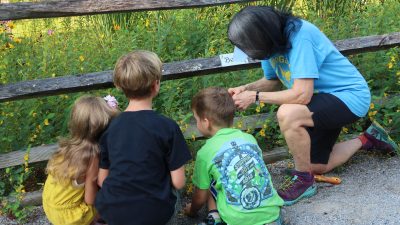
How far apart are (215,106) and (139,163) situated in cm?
59

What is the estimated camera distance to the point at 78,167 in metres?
3.06

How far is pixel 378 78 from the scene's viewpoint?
4965mm

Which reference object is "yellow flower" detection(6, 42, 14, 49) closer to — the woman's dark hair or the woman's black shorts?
the woman's dark hair

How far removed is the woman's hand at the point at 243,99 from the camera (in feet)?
11.5

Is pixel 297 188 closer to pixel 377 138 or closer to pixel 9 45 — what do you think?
pixel 377 138

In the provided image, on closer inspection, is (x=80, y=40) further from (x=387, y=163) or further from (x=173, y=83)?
(x=387, y=163)

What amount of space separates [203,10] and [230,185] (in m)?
3.70

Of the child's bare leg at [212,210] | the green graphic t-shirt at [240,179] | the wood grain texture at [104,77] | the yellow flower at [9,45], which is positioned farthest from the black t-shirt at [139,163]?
the yellow flower at [9,45]

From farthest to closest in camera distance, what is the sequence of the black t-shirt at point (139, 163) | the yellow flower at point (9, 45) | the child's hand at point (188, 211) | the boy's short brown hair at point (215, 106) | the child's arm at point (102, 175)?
the yellow flower at point (9, 45)
the child's hand at point (188, 211)
the boy's short brown hair at point (215, 106)
the child's arm at point (102, 175)
the black t-shirt at point (139, 163)

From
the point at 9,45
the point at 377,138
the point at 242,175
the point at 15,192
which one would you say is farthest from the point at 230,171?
the point at 9,45

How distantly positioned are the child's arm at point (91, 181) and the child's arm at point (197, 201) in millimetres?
580

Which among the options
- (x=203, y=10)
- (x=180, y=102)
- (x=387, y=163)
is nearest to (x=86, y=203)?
(x=180, y=102)

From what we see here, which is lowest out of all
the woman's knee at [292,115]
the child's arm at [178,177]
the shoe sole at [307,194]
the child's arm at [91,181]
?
the shoe sole at [307,194]

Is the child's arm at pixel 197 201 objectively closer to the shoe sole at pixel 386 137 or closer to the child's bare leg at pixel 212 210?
the child's bare leg at pixel 212 210
